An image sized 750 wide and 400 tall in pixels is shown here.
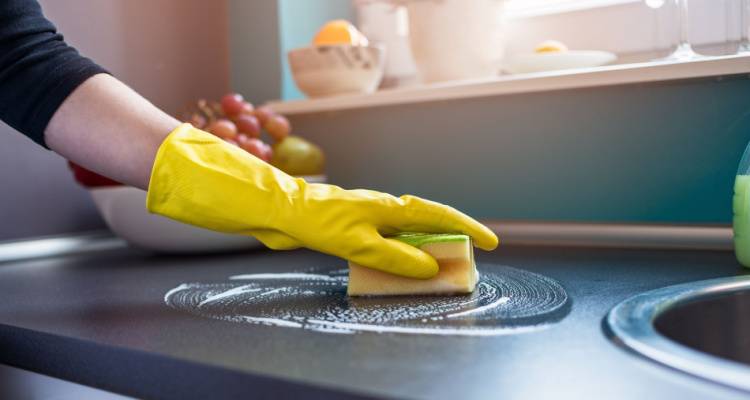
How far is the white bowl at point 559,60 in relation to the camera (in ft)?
4.15

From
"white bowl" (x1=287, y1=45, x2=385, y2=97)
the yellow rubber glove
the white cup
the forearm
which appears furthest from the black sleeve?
the white cup

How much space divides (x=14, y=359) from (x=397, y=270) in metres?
0.39

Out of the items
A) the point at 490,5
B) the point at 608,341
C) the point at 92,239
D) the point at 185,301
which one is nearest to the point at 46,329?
the point at 185,301

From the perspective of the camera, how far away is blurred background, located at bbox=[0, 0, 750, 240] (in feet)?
3.77

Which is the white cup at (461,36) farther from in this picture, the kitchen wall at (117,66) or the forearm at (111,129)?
the forearm at (111,129)

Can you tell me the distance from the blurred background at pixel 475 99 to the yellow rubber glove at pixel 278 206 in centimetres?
43

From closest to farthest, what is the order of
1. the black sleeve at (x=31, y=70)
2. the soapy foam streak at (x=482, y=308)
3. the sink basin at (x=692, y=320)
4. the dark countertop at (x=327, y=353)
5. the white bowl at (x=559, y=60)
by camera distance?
the dark countertop at (x=327, y=353), the sink basin at (x=692, y=320), the soapy foam streak at (x=482, y=308), the black sleeve at (x=31, y=70), the white bowl at (x=559, y=60)

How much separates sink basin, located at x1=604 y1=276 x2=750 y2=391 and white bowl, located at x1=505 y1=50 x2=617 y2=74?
1.70 ft

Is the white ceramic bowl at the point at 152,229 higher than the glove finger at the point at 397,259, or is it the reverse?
the glove finger at the point at 397,259

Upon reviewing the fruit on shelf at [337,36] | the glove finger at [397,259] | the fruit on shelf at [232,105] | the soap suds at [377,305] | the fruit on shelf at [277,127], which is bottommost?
the soap suds at [377,305]

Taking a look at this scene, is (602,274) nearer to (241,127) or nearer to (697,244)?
(697,244)

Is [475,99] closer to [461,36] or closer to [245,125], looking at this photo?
[461,36]

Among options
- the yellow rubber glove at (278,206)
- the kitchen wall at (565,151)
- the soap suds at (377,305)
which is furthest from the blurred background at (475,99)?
the yellow rubber glove at (278,206)

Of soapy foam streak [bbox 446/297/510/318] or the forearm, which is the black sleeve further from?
soapy foam streak [bbox 446/297/510/318]
